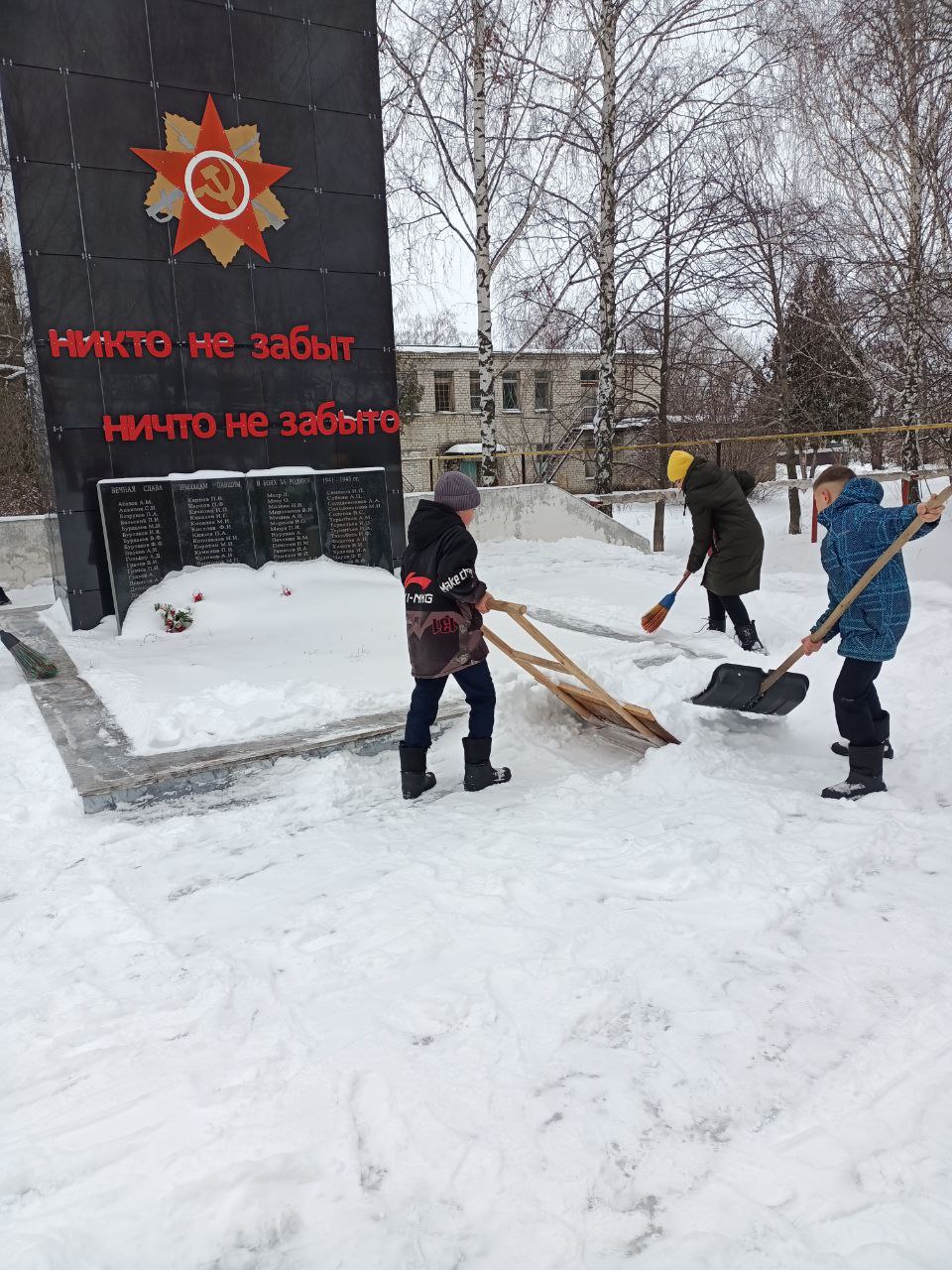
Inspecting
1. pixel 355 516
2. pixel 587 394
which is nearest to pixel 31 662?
pixel 355 516

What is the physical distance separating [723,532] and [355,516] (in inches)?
150

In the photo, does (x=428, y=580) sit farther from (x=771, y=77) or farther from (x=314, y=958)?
(x=771, y=77)

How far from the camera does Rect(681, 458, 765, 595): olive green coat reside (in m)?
6.60

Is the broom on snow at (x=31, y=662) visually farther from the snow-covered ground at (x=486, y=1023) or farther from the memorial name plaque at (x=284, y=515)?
the memorial name plaque at (x=284, y=515)

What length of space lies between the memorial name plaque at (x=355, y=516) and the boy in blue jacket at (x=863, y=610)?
214 inches

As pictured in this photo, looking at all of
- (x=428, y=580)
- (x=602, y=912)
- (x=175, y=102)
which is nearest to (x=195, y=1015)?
(x=602, y=912)

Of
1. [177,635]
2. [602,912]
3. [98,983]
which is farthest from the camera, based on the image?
[177,635]

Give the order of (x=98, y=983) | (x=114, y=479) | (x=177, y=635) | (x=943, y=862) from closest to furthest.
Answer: (x=98, y=983) → (x=943, y=862) → (x=177, y=635) → (x=114, y=479)

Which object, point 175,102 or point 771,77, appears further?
point 771,77

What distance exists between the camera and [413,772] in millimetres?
4332

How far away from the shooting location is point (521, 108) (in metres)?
13.7

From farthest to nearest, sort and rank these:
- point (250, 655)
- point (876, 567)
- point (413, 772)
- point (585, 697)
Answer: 1. point (250, 655)
2. point (585, 697)
3. point (413, 772)
4. point (876, 567)

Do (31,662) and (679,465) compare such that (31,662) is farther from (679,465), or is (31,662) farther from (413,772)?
(679,465)

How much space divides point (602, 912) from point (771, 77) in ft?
49.3
